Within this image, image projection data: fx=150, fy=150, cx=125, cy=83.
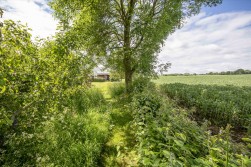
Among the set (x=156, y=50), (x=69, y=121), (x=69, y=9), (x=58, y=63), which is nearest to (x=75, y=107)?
(x=69, y=121)

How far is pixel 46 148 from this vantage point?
3.95 metres

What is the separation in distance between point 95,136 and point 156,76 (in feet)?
22.9

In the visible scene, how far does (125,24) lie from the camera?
32.8 ft

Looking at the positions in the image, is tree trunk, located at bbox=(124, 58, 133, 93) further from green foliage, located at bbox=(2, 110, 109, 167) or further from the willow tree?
green foliage, located at bbox=(2, 110, 109, 167)

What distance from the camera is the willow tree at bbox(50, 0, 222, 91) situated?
844 centimetres

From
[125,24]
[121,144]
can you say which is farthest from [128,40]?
[121,144]

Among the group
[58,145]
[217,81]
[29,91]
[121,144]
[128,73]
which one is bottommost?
[121,144]

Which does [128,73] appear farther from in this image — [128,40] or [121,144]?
[121,144]

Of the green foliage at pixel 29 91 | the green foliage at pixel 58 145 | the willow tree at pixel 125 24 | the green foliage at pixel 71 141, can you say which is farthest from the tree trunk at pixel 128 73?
the green foliage at pixel 29 91

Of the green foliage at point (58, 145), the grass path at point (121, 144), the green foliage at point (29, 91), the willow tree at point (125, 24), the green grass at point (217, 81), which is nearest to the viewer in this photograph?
the green foliage at point (29, 91)

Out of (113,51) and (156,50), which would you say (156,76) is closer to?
(156,50)

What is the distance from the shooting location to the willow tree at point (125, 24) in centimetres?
844

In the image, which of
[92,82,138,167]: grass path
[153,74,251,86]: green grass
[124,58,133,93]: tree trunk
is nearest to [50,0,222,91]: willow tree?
[124,58,133,93]: tree trunk

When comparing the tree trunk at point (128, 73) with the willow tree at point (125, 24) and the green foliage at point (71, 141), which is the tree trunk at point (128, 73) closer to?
the willow tree at point (125, 24)
